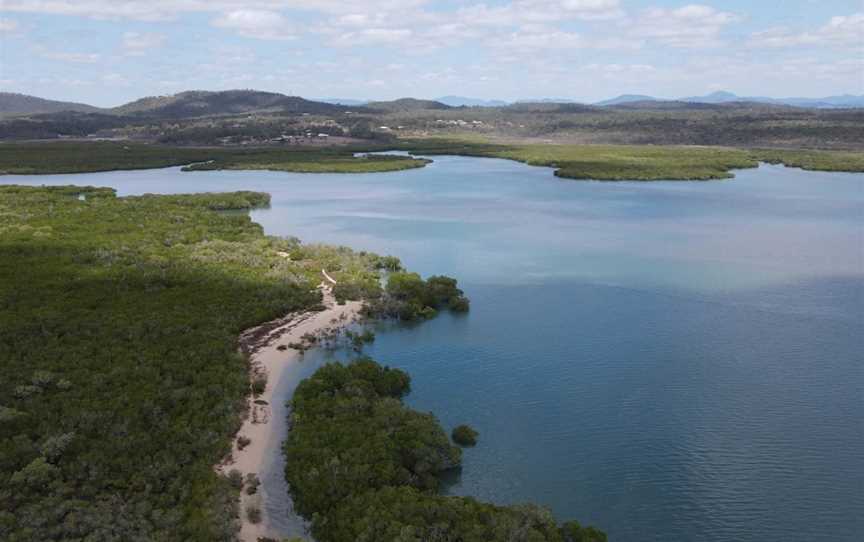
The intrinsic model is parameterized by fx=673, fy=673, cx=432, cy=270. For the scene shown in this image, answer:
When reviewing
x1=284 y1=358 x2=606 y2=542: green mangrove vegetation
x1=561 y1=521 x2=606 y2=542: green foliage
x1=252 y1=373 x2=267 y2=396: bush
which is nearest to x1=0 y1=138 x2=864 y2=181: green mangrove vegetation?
x1=252 y1=373 x2=267 y2=396: bush

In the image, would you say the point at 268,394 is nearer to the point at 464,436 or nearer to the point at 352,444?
the point at 352,444

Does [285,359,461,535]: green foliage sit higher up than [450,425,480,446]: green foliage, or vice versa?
[285,359,461,535]: green foliage

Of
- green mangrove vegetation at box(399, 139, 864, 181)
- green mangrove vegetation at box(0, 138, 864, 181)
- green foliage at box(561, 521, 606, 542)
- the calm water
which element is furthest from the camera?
green mangrove vegetation at box(0, 138, 864, 181)

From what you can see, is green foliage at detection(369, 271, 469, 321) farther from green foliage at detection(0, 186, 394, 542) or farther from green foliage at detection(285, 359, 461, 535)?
green foliage at detection(285, 359, 461, 535)

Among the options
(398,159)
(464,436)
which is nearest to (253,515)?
(464,436)

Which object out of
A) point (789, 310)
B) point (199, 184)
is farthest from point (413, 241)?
point (199, 184)
